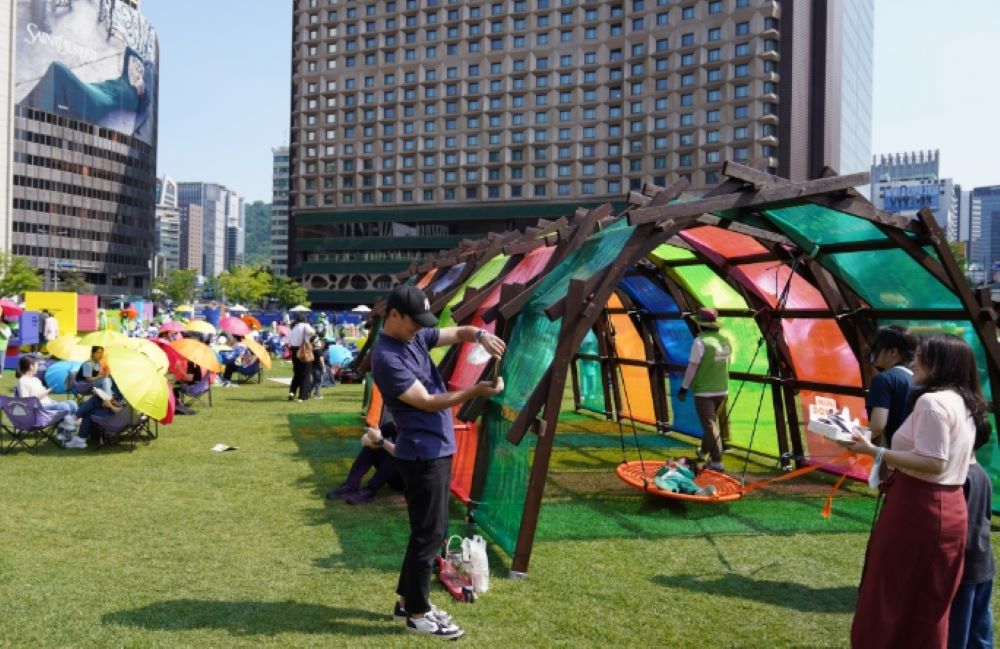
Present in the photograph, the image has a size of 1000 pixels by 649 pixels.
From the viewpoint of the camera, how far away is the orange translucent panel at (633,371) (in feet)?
46.5

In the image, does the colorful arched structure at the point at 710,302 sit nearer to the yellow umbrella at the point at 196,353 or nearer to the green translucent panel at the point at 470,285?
the green translucent panel at the point at 470,285

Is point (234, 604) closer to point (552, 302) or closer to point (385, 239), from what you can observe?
point (552, 302)

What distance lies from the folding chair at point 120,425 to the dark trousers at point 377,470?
180 inches

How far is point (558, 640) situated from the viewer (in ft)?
16.1

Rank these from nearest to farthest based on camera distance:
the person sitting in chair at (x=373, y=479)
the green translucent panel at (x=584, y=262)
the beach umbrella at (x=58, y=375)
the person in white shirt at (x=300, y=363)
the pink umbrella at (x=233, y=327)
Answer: the green translucent panel at (x=584, y=262) < the person sitting in chair at (x=373, y=479) < the beach umbrella at (x=58, y=375) < the person in white shirt at (x=300, y=363) < the pink umbrella at (x=233, y=327)

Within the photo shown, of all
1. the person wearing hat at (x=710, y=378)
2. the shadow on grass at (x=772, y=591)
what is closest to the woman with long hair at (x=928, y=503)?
the shadow on grass at (x=772, y=591)

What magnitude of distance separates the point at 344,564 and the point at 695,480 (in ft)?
13.3

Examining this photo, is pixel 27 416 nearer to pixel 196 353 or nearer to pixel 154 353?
pixel 154 353

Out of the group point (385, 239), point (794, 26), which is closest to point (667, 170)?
point (794, 26)

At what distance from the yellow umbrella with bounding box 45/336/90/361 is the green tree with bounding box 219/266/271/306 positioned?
92013 mm

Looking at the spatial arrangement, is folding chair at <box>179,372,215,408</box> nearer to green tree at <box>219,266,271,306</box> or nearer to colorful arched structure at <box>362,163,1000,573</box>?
colorful arched structure at <box>362,163,1000,573</box>

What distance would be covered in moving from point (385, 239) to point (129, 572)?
8899 centimetres

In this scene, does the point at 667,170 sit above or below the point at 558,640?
above

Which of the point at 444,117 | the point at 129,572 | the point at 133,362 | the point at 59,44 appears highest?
the point at 59,44
